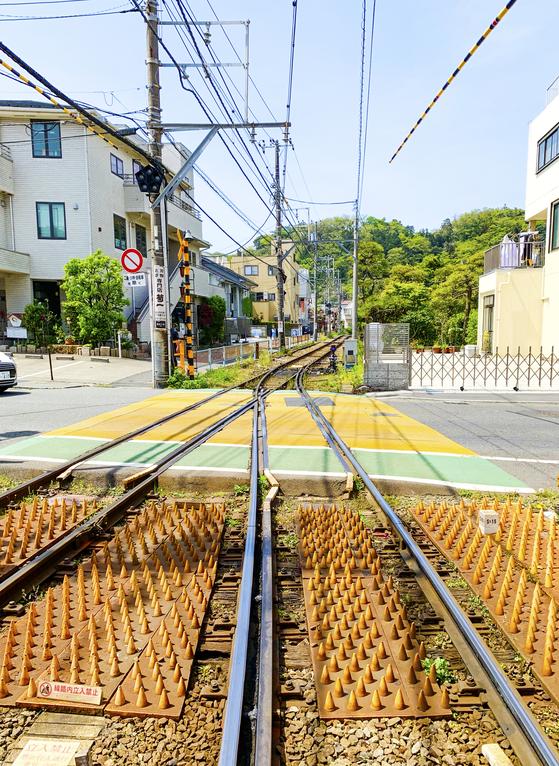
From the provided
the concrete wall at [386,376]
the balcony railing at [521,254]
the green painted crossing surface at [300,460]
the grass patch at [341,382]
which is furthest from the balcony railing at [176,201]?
the green painted crossing surface at [300,460]

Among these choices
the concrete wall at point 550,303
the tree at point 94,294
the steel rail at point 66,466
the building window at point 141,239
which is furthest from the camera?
the building window at point 141,239

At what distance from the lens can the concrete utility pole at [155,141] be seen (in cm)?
1371

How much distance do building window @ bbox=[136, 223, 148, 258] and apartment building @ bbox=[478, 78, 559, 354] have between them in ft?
61.8

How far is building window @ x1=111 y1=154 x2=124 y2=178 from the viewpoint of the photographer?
2714 centimetres

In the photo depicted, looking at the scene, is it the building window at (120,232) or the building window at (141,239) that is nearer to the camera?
the building window at (120,232)

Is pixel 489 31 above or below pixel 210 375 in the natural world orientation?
above

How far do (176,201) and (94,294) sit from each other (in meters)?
13.0

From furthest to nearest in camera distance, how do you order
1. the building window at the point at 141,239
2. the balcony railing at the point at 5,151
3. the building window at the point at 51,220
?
the building window at the point at 141,239 < the building window at the point at 51,220 < the balcony railing at the point at 5,151

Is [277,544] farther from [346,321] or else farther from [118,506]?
[346,321]

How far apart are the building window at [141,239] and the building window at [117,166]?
3.05m

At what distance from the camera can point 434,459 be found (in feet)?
22.9

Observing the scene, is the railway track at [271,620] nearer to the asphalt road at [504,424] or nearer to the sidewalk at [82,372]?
the asphalt road at [504,424]

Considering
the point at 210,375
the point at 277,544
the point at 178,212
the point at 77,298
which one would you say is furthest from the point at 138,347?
the point at 277,544

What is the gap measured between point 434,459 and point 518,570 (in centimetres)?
322
